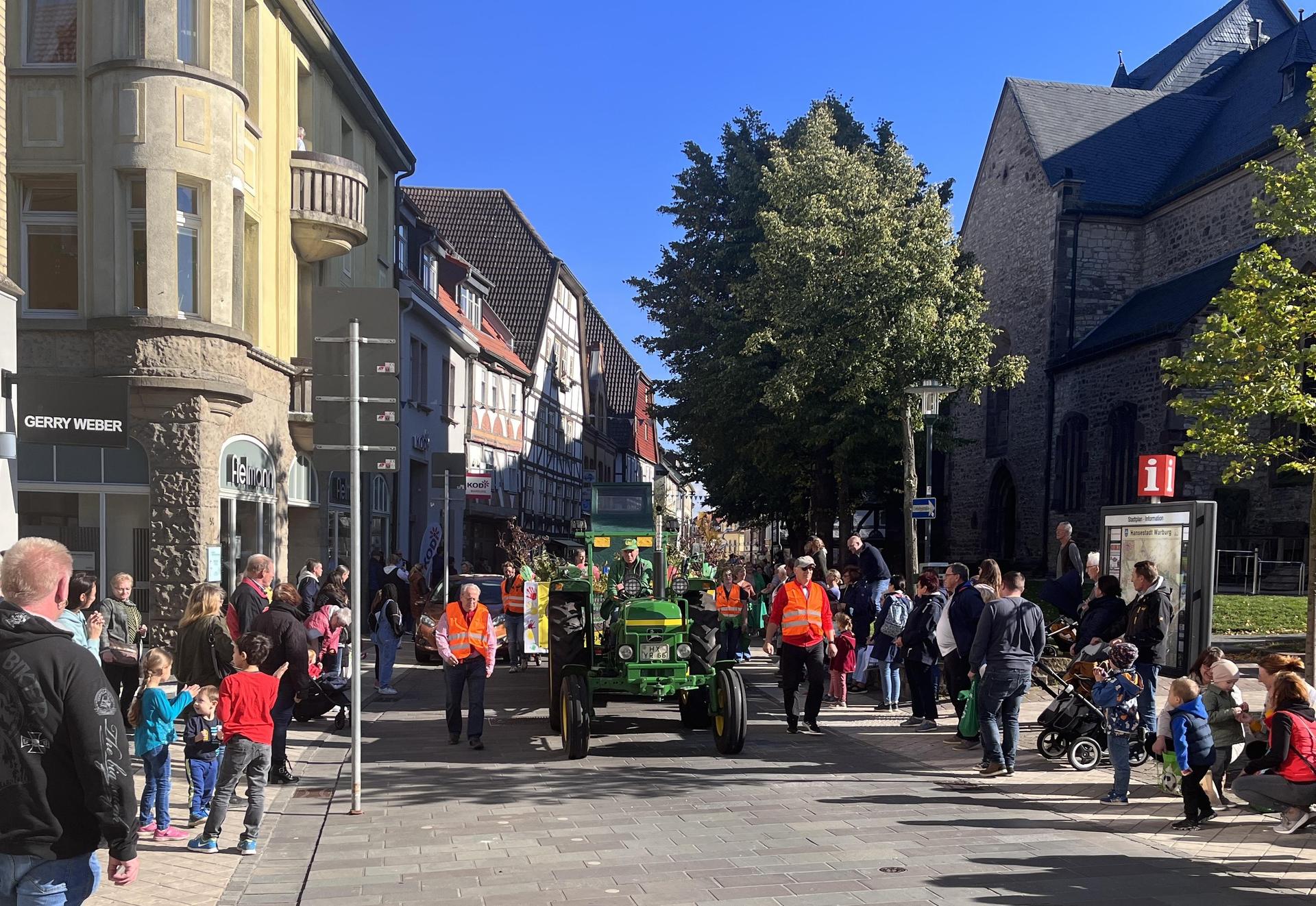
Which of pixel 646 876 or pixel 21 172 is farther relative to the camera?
pixel 21 172

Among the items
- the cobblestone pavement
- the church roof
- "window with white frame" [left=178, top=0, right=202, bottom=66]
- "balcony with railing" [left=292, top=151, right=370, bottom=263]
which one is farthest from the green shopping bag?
the church roof

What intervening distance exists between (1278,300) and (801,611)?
838cm

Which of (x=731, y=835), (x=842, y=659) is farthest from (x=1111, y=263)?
(x=731, y=835)

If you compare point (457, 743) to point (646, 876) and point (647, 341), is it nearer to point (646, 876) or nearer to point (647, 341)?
point (646, 876)

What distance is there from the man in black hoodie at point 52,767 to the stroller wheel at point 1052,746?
869cm

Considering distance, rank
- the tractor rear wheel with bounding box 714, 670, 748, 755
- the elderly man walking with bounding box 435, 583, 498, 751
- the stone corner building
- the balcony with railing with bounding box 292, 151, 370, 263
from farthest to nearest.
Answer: the stone corner building, the balcony with railing with bounding box 292, 151, 370, 263, the elderly man walking with bounding box 435, 583, 498, 751, the tractor rear wheel with bounding box 714, 670, 748, 755

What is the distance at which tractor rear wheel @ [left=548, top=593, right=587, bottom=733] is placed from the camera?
11391 mm

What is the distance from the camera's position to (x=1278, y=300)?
626 inches

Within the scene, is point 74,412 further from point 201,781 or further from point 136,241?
point 201,781

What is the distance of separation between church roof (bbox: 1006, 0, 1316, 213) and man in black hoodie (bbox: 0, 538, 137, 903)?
1592 inches

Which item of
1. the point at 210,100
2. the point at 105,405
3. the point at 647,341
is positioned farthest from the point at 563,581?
the point at 647,341

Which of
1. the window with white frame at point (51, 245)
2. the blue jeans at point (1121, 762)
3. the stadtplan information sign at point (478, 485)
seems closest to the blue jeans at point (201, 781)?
the blue jeans at point (1121, 762)

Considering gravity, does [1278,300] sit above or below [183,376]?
above

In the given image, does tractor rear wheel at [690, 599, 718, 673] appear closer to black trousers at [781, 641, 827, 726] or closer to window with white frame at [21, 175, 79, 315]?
black trousers at [781, 641, 827, 726]
